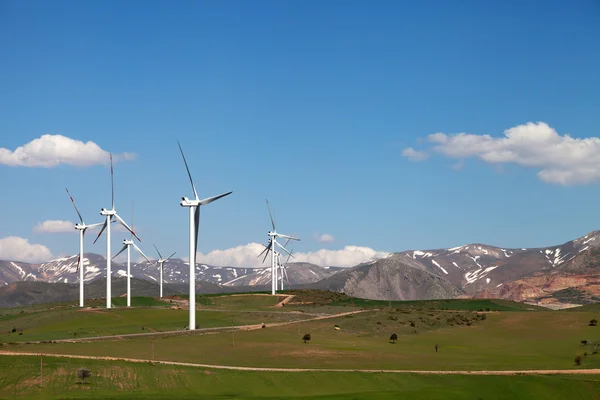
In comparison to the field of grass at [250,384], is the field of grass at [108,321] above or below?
above

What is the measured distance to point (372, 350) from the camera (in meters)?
118

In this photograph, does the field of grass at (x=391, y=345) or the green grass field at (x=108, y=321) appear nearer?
the field of grass at (x=391, y=345)

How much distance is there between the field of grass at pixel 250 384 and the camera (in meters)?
79.4

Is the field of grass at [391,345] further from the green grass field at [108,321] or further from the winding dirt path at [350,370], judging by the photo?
the green grass field at [108,321]

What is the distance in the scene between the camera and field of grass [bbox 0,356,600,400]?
260 feet

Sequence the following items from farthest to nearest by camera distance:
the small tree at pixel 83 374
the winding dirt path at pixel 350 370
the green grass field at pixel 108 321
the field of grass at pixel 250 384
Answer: the green grass field at pixel 108 321 → the winding dirt path at pixel 350 370 → the small tree at pixel 83 374 → the field of grass at pixel 250 384

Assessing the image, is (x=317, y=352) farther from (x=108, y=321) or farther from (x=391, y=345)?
(x=108, y=321)

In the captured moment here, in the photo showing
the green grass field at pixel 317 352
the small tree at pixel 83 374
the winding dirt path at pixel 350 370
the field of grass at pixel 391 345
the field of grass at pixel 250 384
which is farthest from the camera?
the field of grass at pixel 391 345

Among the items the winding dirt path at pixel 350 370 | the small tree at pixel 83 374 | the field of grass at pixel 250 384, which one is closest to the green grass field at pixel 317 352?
the field of grass at pixel 250 384

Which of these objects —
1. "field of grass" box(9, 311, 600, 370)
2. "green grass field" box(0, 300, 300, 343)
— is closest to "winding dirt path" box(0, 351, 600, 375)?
"field of grass" box(9, 311, 600, 370)

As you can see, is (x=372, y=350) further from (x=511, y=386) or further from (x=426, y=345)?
(x=511, y=386)

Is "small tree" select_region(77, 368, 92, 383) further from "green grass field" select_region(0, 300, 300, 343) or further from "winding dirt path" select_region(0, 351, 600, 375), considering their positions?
"green grass field" select_region(0, 300, 300, 343)

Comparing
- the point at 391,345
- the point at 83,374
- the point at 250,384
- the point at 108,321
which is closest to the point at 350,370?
the point at 250,384

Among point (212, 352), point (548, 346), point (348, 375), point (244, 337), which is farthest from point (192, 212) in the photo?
point (548, 346)
